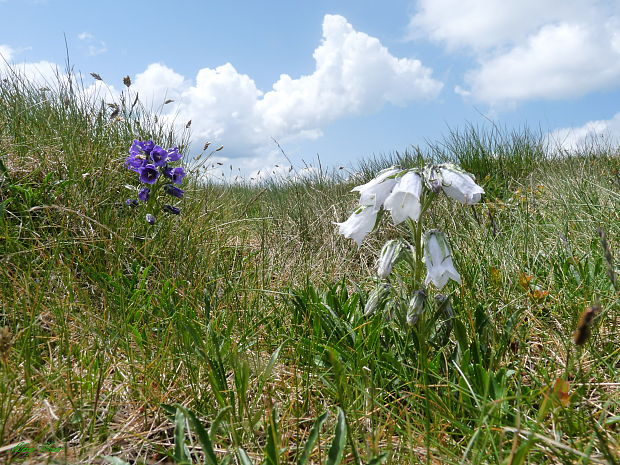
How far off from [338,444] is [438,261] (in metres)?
0.70

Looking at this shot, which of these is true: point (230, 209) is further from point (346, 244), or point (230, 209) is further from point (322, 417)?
point (322, 417)

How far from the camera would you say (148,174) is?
337 cm

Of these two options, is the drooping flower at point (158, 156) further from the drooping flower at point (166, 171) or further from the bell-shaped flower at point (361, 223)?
the bell-shaped flower at point (361, 223)

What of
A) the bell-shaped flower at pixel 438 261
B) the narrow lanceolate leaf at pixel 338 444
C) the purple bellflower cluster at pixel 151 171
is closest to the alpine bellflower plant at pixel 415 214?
the bell-shaped flower at pixel 438 261

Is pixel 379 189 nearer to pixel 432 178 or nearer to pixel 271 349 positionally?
pixel 432 178

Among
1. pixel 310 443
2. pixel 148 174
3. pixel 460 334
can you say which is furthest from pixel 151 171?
pixel 310 443

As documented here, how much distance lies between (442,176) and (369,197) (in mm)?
248

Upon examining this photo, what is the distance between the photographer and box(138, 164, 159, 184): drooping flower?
10.9 ft

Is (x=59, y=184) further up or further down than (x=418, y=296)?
further up

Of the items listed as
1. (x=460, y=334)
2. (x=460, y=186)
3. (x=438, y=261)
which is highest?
(x=460, y=186)

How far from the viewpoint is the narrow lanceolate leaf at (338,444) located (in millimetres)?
1271

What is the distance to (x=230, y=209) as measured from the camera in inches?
229

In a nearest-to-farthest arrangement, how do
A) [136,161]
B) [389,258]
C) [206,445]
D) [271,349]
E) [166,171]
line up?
[206,445], [389,258], [271,349], [136,161], [166,171]

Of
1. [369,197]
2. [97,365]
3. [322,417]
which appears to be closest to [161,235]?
[97,365]
